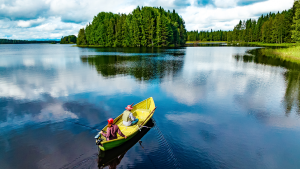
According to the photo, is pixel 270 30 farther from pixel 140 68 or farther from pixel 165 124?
pixel 165 124

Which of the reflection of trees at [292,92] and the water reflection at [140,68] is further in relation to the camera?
the water reflection at [140,68]


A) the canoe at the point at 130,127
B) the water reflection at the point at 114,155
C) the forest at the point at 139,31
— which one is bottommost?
the water reflection at the point at 114,155

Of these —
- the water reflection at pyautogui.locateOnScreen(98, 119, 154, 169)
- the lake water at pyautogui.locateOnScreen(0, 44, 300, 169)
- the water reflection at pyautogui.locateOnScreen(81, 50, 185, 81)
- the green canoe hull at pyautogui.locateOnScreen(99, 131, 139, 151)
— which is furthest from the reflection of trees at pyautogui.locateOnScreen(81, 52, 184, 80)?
the green canoe hull at pyautogui.locateOnScreen(99, 131, 139, 151)

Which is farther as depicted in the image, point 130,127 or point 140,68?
point 140,68

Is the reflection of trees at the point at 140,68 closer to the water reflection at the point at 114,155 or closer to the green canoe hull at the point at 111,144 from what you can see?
the water reflection at the point at 114,155

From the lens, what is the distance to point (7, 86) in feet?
77.8

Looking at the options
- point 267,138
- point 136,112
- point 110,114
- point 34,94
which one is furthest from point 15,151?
point 267,138

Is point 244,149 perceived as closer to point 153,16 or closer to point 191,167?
point 191,167

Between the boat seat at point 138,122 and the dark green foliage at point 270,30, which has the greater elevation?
the dark green foliage at point 270,30

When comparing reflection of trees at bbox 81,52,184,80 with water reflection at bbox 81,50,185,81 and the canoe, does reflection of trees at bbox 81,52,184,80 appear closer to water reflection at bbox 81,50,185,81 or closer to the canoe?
water reflection at bbox 81,50,185,81

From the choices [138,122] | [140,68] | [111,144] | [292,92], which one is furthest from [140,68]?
[111,144]

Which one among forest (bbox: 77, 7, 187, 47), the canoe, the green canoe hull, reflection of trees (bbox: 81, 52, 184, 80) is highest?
forest (bbox: 77, 7, 187, 47)

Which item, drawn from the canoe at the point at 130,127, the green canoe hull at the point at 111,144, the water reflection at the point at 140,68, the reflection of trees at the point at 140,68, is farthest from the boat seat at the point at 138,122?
the reflection of trees at the point at 140,68

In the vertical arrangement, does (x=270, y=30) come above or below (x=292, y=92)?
above
